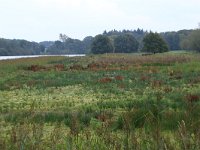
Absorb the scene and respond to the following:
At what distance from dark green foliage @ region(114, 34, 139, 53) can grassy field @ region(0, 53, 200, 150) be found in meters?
90.1

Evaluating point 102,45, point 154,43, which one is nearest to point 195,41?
point 154,43

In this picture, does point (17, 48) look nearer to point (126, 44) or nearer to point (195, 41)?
point (126, 44)

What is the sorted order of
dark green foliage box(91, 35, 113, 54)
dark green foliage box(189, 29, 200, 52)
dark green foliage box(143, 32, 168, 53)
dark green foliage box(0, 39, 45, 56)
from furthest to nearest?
dark green foliage box(0, 39, 45, 56) → dark green foliage box(91, 35, 113, 54) → dark green foliage box(189, 29, 200, 52) → dark green foliage box(143, 32, 168, 53)

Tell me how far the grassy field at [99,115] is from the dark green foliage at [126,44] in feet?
296

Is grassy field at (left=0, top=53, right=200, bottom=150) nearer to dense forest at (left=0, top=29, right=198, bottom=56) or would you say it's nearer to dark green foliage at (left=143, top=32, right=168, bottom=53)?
dark green foliage at (left=143, top=32, right=168, bottom=53)

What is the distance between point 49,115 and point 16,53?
13702 cm

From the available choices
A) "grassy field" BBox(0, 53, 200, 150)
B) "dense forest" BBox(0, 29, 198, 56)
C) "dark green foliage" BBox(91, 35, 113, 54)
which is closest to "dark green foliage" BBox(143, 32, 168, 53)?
"dense forest" BBox(0, 29, 198, 56)

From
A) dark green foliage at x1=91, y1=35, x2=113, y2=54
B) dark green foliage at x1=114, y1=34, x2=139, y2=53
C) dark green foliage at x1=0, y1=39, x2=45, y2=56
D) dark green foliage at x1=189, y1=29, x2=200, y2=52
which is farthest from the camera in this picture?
dark green foliage at x1=0, y1=39, x2=45, y2=56

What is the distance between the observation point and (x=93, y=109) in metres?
11.2

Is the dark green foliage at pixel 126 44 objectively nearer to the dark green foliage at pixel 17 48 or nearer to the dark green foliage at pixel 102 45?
the dark green foliage at pixel 102 45

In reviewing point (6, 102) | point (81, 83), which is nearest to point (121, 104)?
point (6, 102)

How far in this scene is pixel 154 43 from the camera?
76.2 meters

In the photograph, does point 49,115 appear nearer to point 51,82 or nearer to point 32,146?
point 32,146

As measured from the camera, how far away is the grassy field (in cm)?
341
